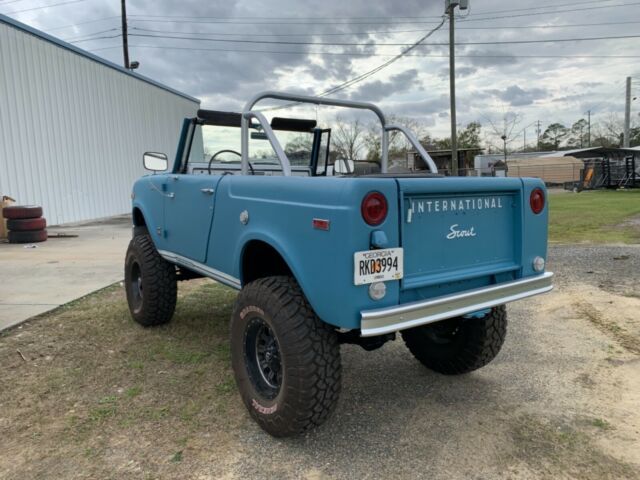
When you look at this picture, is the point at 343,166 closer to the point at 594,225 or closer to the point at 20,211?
the point at 20,211

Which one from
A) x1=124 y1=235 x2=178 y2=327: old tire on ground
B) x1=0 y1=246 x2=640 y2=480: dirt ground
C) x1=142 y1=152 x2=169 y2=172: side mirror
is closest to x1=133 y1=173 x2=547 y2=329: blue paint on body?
x1=0 y1=246 x2=640 y2=480: dirt ground

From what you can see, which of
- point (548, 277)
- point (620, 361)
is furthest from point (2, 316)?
point (620, 361)

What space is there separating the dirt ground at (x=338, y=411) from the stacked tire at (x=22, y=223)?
648 cm

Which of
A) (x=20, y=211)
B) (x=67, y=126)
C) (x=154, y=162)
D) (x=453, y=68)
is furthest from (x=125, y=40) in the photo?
(x=154, y=162)

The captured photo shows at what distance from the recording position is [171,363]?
383 centimetres

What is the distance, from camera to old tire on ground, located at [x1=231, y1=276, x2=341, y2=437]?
249 cm

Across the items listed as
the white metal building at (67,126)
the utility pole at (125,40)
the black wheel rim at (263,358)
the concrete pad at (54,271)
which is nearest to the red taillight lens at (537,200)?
the black wheel rim at (263,358)

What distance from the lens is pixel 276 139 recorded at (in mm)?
3170

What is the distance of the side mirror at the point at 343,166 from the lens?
4.32 metres

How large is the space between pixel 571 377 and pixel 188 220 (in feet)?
9.77

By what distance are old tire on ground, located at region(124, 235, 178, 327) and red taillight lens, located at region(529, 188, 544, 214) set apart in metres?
3.04

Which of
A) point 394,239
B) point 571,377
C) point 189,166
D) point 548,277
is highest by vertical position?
point 189,166

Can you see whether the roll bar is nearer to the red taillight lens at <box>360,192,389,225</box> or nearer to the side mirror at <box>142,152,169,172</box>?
the red taillight lens at <box>360,192,389,225</box>

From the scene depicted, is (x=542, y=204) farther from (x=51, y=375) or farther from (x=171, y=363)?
(x=51, y=375)
